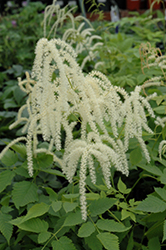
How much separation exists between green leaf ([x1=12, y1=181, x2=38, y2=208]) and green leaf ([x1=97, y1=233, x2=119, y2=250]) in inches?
19.2

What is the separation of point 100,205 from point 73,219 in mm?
163

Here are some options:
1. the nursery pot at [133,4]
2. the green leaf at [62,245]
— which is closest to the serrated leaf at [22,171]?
the green leaf at [62,245]

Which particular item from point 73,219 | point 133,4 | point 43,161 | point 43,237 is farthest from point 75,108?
point 133,4

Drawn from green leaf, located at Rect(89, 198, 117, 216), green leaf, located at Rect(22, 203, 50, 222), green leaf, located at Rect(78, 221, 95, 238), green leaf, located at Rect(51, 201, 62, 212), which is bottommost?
green leaf, located at Rect(78, 221, 95, 238)

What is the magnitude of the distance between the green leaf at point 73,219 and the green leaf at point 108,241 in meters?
0.12

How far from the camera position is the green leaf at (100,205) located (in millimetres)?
1403

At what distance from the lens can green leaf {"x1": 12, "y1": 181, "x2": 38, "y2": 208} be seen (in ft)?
5.20

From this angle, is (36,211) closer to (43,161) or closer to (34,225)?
(34,225)

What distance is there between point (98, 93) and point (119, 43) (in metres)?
2.34

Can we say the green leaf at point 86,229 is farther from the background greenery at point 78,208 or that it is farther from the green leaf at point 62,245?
the green leaf at point 62,245

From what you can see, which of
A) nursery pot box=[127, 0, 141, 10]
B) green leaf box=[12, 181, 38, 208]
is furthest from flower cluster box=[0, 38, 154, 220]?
nursery pot box=[127, 0, 141, 10]

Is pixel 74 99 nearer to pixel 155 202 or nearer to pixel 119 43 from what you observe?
pixel 155 202

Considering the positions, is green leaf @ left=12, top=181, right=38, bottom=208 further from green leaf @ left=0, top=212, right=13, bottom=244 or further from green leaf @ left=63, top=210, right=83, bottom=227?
green leaf @ left=63, top=210, right=83, bottom=227

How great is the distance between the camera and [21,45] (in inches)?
206
